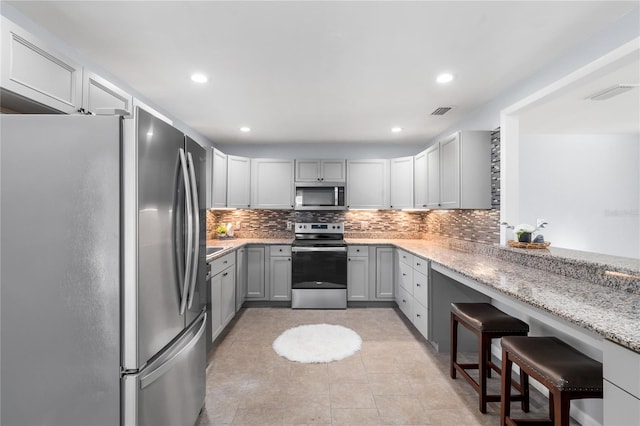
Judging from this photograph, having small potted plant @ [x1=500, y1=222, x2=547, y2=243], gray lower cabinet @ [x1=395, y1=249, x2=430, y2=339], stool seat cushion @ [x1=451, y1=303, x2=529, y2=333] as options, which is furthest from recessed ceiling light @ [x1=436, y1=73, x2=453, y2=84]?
stool seat cushion @ [x1=451, y1=303, x2=529, y2=333]

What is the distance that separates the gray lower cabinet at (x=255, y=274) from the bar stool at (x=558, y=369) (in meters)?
3.25

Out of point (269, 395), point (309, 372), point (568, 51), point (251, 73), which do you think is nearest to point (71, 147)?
point (251, 73)

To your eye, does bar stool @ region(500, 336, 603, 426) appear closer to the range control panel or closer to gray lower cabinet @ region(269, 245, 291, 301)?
gray lower cabinet @ region(269, 245, 291, 301)

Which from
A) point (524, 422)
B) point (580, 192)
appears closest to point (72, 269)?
point (524, 422)

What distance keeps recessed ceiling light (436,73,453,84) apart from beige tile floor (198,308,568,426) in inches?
101

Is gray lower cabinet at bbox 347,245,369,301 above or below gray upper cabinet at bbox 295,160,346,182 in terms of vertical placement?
below

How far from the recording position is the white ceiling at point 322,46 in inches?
65.7

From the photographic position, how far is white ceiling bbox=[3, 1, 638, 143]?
167cm

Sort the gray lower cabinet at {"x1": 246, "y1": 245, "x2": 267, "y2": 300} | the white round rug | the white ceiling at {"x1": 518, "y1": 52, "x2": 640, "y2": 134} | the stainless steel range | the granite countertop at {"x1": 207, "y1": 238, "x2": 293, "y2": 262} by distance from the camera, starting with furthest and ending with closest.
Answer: the gray lower cabinet at {"x1": 246, "y1": 245, "x2": 267, "y2": 300} → the stainless steel range → the granite countertop at {"x1": 207, "y1": 238, "x2": 293, "y2": 262} → the white round rug → the white ceiling at {"x1": 518, "y1": 52, "x2": 640, "y2": 134}

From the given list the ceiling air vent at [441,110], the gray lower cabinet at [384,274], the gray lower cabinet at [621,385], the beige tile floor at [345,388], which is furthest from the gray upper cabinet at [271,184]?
the gray lower cabinet at [621,385]

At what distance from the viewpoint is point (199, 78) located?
98.9 inches

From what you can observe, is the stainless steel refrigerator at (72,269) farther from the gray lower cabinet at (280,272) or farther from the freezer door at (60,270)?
the gray lower cabinet at (280,272)

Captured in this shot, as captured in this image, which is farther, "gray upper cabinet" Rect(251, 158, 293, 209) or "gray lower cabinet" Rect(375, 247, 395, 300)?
"gray upper cabinet" Rect(251, 158, 293, 209)

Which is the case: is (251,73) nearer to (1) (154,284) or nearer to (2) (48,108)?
Answer: (2) (48,108)
